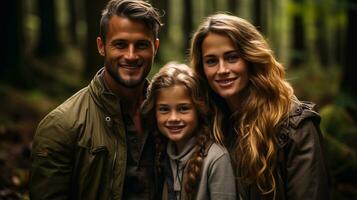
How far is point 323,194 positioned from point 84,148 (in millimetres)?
1972

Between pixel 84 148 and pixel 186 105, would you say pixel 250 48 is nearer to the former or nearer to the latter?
pixel 186 105

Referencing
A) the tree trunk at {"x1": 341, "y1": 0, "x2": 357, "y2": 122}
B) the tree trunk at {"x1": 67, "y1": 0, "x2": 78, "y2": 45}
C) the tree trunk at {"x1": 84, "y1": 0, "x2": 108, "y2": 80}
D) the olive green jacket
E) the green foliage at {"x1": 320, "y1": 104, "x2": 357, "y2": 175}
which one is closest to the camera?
the olive green jacket

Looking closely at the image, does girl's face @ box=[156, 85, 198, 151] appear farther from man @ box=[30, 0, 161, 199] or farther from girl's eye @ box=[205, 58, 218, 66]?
girl's eye @ box=[205, 58, 218, 66]

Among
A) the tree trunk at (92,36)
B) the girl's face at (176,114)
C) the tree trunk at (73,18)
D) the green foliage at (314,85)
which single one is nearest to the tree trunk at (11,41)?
the tree trunk at (92,36)

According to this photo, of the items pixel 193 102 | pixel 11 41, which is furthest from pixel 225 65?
pixel 11 41

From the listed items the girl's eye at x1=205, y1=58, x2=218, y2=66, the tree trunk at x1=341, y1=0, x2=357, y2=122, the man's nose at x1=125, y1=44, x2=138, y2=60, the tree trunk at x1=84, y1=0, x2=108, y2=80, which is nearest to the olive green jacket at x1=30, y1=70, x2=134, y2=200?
the man's nose at x1=125, y1=44, x2=138, y2=60

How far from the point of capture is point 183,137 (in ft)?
15.8

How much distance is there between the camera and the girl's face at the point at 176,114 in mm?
4812

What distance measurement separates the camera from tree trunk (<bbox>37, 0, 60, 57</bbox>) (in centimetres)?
2036

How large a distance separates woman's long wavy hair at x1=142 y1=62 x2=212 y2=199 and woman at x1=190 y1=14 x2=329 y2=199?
0.35 ft

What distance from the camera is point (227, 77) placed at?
451cm

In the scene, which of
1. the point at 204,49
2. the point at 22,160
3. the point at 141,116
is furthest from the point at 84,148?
the point at 22,160

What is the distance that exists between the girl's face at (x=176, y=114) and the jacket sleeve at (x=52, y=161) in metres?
0.93

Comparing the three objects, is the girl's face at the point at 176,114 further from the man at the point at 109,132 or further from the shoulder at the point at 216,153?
the shoulder at the point at 216,153
